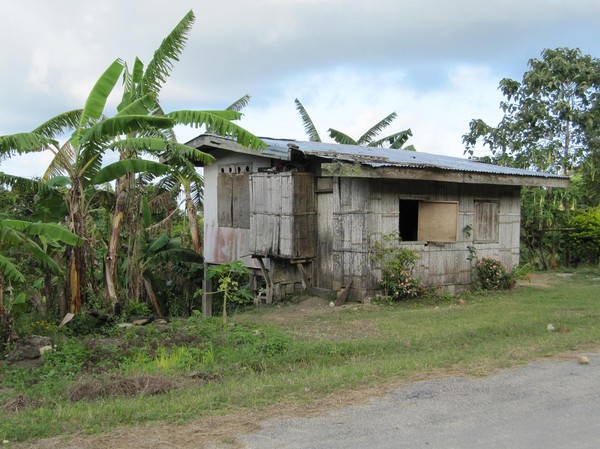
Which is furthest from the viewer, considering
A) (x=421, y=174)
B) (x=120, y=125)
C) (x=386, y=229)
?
(x=386, y=229)

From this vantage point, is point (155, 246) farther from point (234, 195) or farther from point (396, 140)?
point (396, 140)

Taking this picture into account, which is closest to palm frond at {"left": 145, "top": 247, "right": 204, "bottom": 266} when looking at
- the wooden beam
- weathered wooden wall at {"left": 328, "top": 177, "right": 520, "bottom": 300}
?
the wooden beam

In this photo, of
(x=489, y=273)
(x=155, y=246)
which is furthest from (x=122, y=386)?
(x=489, y=273)

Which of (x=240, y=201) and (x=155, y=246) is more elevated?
(x=240, y=201)

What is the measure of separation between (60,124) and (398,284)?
7.28 m

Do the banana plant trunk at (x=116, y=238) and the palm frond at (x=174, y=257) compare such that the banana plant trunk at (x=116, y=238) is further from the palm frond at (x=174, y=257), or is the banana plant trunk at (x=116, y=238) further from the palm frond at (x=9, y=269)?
the palm frond at (x=174, y=257)

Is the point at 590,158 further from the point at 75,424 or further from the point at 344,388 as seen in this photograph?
the point at 75,424

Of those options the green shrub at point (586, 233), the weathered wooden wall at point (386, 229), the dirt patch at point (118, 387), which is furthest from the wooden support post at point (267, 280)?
the green shrub at point (586, 233)

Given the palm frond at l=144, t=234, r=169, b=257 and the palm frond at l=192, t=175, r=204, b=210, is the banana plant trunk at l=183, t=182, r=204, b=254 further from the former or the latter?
the palm frond at l=144, t=234, r=169, b=257

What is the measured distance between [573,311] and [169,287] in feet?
33.1

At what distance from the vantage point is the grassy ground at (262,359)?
5.70 m

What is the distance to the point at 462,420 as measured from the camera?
531 centimetres

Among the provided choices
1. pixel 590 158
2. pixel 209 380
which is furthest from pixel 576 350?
pixel 590 158

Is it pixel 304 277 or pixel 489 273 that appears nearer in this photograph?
pixel 304 277
